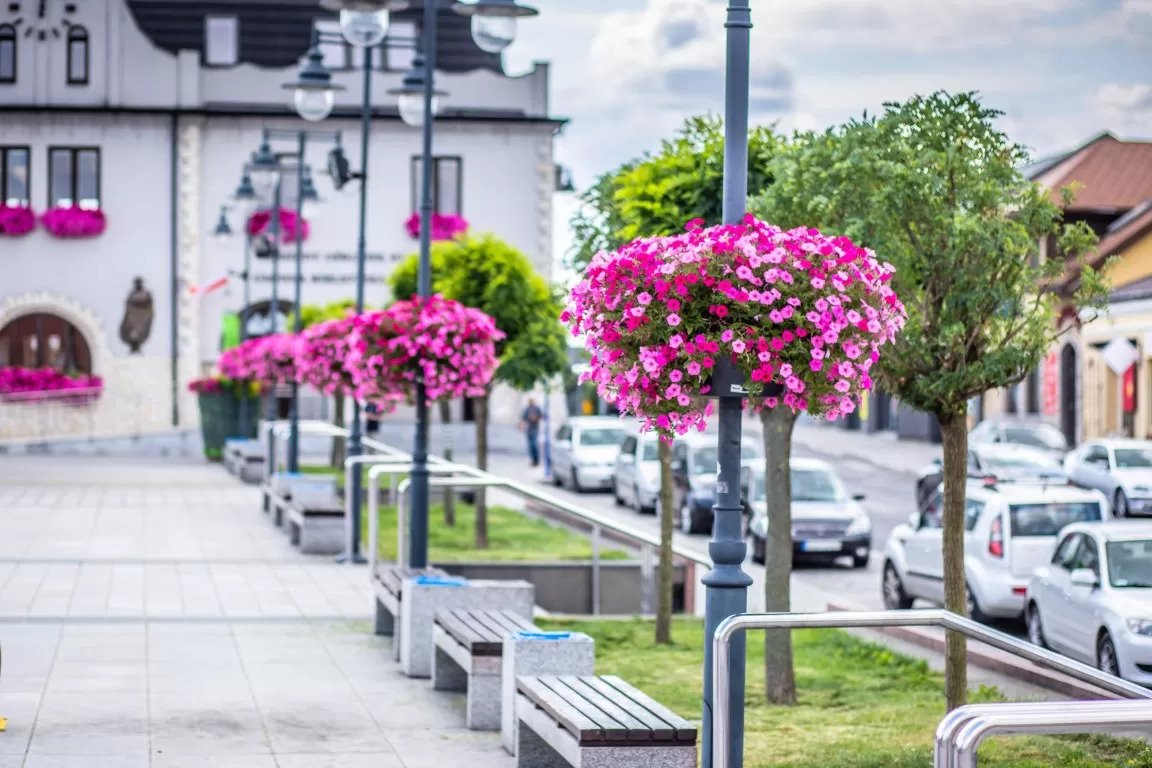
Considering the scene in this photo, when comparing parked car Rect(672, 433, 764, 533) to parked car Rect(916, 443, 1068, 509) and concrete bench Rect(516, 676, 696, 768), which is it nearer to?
parked car Rect(916, 443, 1068, 509)

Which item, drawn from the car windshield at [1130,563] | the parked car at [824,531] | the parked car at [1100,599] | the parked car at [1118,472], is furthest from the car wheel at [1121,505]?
the car windshield at [1130,563]

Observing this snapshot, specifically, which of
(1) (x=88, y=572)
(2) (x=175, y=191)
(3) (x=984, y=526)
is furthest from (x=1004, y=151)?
(2) (x=175, y=191)

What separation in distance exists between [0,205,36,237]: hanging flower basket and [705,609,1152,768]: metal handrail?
50.7m

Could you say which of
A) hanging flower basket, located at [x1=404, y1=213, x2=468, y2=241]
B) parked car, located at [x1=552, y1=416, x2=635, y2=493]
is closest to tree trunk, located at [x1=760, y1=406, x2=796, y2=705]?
parked car, located at [x1=552, y1=416, x2=635, y2=493]

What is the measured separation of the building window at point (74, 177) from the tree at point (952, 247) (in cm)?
4765

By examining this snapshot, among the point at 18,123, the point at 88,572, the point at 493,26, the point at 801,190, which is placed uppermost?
the point at 18,123

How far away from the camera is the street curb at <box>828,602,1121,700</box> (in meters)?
13.2

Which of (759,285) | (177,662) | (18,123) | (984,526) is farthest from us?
(18,123)

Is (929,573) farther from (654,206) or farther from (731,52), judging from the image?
(731,52)

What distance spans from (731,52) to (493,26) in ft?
20.6

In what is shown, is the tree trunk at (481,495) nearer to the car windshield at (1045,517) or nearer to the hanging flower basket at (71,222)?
the car windshield at (1045,517)

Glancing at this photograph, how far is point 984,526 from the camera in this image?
19.7 metres

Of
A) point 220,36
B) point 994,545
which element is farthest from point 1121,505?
point 220,36

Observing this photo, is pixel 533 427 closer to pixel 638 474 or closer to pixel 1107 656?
pixel 638 474
